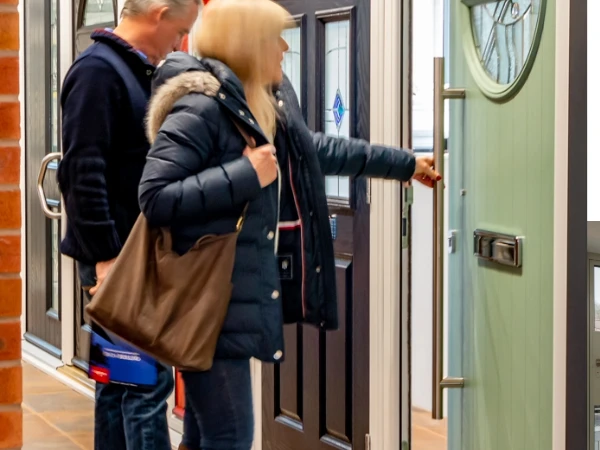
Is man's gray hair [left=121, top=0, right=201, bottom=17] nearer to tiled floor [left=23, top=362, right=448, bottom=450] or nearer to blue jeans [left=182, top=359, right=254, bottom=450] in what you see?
blue jeans [left=182, top=359, right=254, bottom=450]

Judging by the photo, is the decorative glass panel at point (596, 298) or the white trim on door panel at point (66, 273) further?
the white trim on door panel at point (66, 273)

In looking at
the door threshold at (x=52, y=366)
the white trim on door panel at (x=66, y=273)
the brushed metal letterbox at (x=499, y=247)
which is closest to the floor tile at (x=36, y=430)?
the door threshold at (x=52, y=366)

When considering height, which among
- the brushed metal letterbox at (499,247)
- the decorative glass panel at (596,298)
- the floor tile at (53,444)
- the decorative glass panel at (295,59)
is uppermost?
the decorative glass panel at (295,59)

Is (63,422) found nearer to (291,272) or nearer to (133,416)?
(133,416)

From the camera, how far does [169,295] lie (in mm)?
2281

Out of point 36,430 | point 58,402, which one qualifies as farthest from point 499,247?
point 58,402

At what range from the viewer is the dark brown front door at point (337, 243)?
3305 mm

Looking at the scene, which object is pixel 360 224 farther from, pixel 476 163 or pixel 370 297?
pixel 476 163

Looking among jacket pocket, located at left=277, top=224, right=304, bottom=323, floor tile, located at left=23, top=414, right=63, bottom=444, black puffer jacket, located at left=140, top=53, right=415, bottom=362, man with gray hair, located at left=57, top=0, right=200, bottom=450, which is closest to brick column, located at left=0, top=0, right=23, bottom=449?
black puffer jacket, located at left=140, top=53, right=415, bottom=362

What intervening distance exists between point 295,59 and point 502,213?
124cm

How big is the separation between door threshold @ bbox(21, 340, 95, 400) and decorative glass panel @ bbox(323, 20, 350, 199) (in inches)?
83.6

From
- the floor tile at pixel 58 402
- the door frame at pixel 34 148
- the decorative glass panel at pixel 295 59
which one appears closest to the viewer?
the decorative glass panel at pixel 295 59

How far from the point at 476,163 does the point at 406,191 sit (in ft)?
1.40

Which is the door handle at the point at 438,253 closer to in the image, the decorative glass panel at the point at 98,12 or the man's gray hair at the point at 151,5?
the man's gray hair at the point at 151,5
